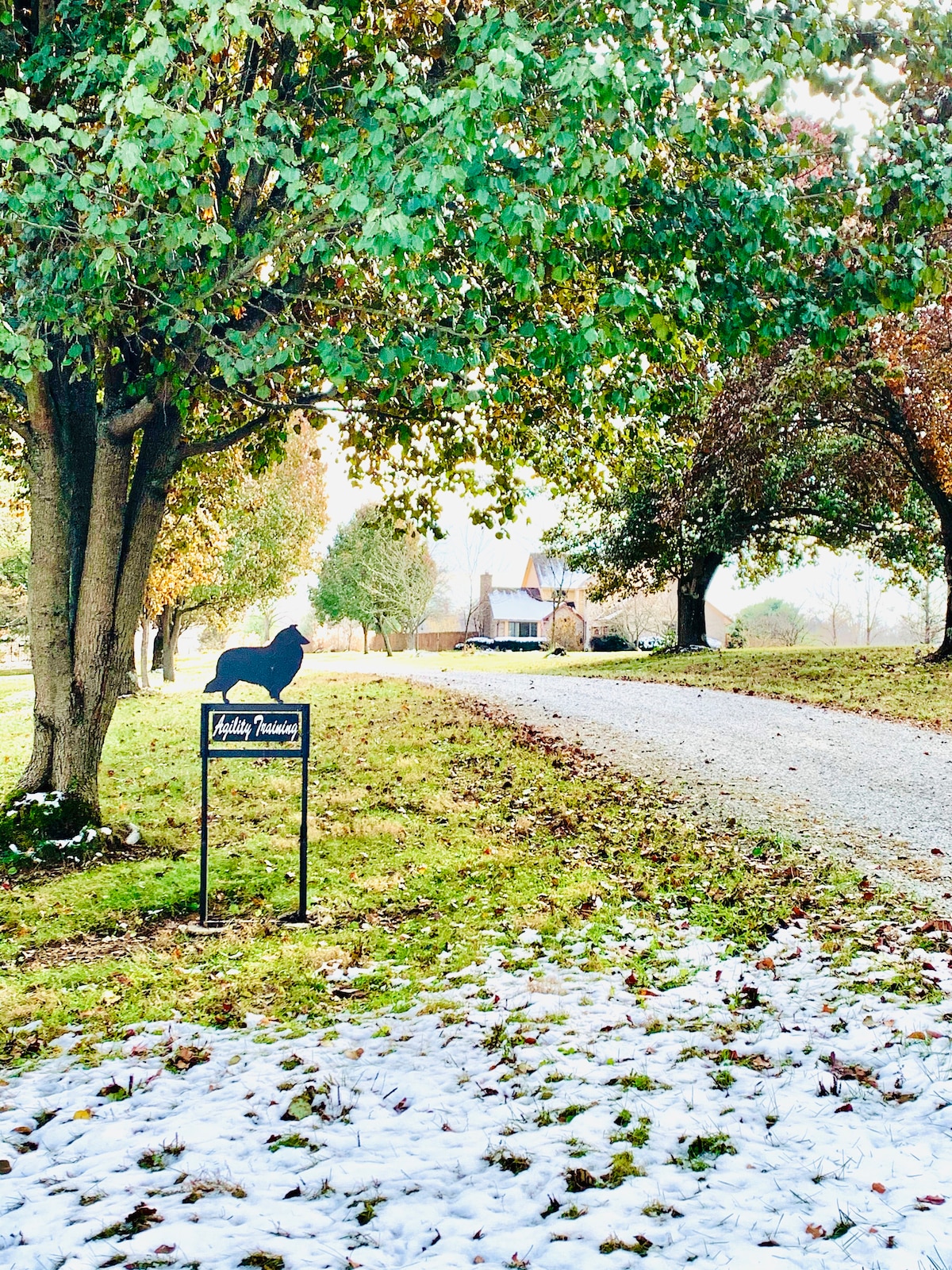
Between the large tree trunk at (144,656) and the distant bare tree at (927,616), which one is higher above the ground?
the distant bare tree at (927,616)

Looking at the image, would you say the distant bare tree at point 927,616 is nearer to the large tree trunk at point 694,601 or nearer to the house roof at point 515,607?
the large tree trunk at point 694,601

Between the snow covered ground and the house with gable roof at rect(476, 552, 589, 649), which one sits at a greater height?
the house with gable roof at rect(476, 552, 589, 649)

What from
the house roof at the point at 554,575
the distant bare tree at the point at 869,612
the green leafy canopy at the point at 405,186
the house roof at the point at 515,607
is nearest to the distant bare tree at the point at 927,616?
the distant bare tree at the point at 869,612

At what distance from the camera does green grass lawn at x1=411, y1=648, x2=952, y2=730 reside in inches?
699

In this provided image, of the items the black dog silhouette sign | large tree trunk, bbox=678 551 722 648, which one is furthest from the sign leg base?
large tree trunk, bbox=678 551 722 648

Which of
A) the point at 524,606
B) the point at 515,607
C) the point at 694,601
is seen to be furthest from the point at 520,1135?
the point at 524,606

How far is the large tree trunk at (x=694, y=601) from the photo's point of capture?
2947 centimetres

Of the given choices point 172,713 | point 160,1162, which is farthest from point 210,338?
point 172,713

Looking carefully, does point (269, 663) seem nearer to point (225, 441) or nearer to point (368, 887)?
point (368, 887)

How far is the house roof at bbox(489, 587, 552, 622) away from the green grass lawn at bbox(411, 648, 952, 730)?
35.5 m

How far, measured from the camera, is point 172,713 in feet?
63.0

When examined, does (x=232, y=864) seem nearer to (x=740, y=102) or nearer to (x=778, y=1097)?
(x=778, y=1097)

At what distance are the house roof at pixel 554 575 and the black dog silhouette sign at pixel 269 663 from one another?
154 feet

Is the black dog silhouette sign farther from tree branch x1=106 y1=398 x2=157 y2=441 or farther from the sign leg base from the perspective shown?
tree branch x1=106 y1=398 x2=157 y2=441
